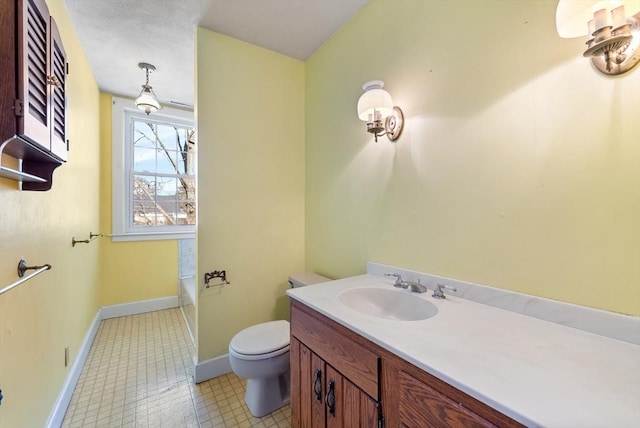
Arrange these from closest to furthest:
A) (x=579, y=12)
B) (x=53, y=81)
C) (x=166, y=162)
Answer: (x=579, y=12) < (x=53, y=81) < (x=166, y=162)

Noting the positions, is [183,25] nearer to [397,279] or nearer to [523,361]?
[397,279]

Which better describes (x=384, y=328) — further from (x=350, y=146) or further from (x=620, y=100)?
(x=350, y=146)

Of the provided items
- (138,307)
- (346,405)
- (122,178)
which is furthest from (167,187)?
(346,405)

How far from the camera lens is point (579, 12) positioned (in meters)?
0.78

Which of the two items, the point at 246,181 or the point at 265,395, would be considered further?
the point at 246,181

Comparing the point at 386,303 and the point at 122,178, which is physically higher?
the point at 122,178

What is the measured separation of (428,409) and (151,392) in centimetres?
192

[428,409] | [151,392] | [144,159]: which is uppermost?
[144,159]

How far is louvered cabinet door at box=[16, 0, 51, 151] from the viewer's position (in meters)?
0.75

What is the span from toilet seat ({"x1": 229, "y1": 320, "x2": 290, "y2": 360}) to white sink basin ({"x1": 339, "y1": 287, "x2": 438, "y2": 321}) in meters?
0.60

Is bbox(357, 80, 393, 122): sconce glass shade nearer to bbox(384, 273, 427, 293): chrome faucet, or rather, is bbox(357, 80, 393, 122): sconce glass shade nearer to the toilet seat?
bbox(384, 273, 427, 293): chrome faucet

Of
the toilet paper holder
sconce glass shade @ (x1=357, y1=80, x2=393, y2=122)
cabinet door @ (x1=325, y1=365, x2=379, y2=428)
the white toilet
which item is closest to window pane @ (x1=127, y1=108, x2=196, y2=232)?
the toilet paper holder

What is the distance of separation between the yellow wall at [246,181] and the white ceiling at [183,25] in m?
0.14

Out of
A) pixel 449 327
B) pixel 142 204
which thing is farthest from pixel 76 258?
pixel 449 327
